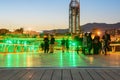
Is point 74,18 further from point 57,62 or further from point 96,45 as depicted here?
point 57,62

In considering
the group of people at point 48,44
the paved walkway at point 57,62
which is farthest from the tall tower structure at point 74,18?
the paved walkway at point 57,62

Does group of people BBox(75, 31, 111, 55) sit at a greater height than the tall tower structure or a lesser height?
lesser

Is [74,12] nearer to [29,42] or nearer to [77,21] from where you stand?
[77,21]

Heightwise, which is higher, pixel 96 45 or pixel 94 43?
pixel 94 43

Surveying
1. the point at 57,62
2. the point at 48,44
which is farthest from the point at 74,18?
the point at 57,62

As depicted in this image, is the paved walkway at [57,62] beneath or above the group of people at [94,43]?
beneath

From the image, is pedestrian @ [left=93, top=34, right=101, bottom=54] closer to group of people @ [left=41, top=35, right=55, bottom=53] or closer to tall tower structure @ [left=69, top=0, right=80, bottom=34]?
group of people @ [left=41, top=35, right=55, bottom=53]

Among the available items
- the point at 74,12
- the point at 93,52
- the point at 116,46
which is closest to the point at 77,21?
the point at 74,12

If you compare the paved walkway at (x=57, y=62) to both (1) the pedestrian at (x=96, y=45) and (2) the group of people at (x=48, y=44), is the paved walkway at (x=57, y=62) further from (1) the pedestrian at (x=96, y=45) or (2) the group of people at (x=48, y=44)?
(2) the group of people at (x=48, y=44)

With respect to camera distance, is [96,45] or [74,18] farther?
[74,18]

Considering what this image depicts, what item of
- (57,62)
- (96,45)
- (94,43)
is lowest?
(57,62)

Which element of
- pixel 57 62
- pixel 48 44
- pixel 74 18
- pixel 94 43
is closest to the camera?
pixel 57 62

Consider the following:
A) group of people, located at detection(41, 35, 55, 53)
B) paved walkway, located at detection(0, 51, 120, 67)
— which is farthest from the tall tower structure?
paved walkway, located at detection(0, 51, 120, 67)

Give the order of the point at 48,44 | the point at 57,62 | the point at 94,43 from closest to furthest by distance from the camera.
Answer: the point at 57,62 < the point at 94,43 < the point at 48,44
